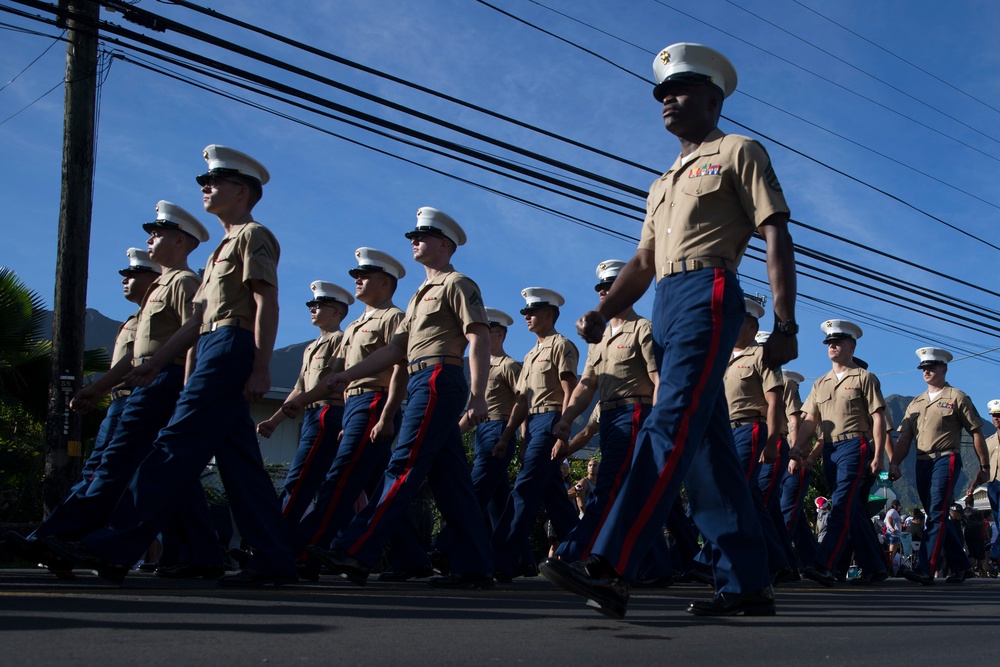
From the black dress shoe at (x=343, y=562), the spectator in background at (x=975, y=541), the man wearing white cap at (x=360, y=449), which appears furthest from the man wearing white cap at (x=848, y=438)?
the spectator in background at (x=975, y=541)

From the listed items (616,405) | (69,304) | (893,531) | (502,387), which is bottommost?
(616,405)

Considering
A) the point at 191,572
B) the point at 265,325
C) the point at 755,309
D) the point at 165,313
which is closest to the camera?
the point at 265,325

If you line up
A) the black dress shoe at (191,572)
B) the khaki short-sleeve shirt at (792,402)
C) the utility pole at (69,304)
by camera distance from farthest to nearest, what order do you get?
the utility pole at (69,304) → the khaki short-sleeve shirt at (792,402) → the black dress shoe at (191,572)

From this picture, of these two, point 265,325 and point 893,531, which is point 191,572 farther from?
point 893,531

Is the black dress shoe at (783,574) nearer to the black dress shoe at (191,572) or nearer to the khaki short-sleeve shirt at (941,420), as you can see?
the khaki short-sleeve shirt at (941,420)

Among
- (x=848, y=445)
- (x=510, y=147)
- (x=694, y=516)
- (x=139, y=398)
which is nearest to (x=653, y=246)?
(x=694, y=516)

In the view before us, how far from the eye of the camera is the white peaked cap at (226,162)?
6164 mm

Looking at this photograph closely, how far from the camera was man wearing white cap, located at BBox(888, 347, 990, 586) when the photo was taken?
10438 millimetres

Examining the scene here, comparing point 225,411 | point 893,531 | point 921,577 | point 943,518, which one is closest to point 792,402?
point 943,518

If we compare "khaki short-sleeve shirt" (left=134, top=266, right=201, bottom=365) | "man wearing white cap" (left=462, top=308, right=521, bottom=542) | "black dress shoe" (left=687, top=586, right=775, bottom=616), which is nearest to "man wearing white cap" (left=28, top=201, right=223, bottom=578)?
"khaki short-sleeve shirt" (left=134, top=266, right=201, bottom=365)

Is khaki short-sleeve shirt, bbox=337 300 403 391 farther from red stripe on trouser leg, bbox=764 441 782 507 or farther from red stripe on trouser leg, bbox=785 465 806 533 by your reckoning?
red stripe on trouser leg, bbox=785 465 806 533

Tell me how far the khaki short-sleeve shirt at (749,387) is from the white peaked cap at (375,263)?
2.76 meters

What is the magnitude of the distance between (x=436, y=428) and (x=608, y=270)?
2.66m

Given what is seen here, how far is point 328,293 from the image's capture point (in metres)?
9.02
